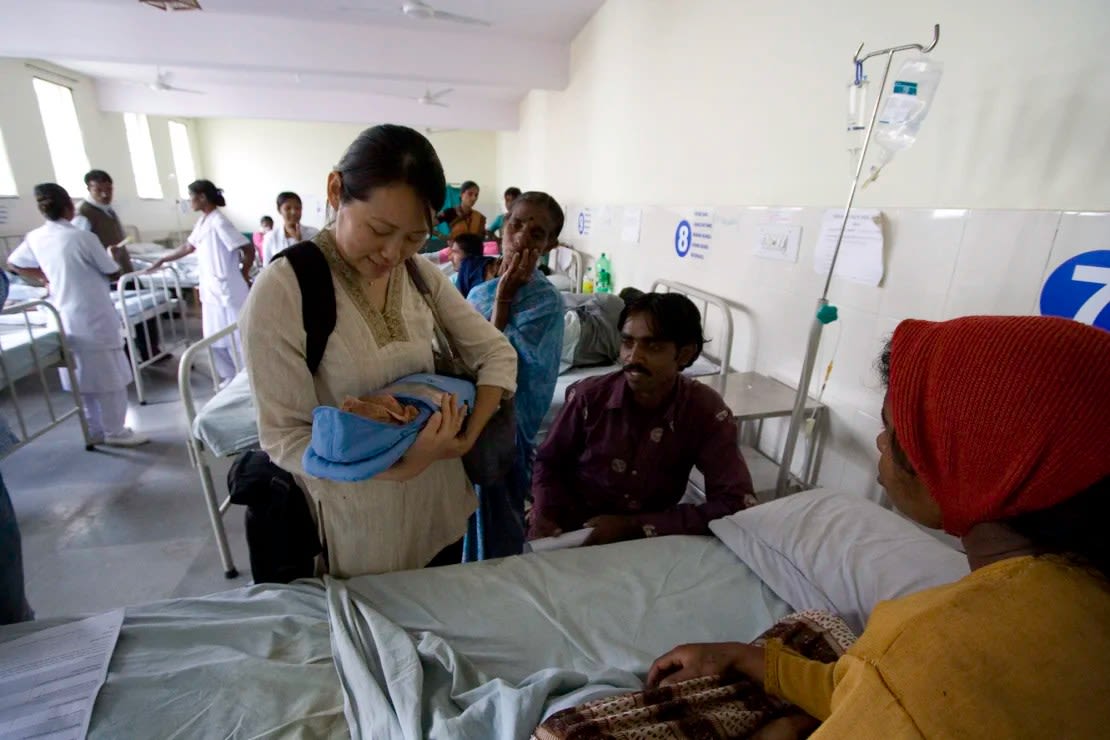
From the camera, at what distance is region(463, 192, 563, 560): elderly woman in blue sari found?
70.4 inches

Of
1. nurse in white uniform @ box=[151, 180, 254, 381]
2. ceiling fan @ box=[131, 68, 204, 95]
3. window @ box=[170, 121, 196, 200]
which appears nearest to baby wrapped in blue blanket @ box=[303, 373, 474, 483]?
nurse in white uniform @ box=[151, 180, 254, 381]

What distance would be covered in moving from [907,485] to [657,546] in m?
0.86

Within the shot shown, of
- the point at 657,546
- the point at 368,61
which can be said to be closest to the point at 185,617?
the point at 657,546

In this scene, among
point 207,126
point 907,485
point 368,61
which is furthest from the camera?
point 207,126

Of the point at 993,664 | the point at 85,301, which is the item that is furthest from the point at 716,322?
the point at 85,301

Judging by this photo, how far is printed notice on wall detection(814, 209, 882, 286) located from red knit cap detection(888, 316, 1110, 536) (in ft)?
4.48

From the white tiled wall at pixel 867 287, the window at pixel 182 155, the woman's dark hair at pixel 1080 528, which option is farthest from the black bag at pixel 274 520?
the window at pixel 182 155

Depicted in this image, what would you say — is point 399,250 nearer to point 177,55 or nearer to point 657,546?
point 657,546

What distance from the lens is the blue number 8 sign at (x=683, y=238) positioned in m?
3.18

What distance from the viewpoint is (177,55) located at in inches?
182

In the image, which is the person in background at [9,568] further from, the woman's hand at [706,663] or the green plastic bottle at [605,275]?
the green plastic bottle at [605,275]

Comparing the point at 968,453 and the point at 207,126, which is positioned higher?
the point at 207,126

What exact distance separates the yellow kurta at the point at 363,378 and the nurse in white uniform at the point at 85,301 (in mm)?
3278

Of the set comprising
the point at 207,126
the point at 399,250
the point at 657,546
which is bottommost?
the point at 657,546
